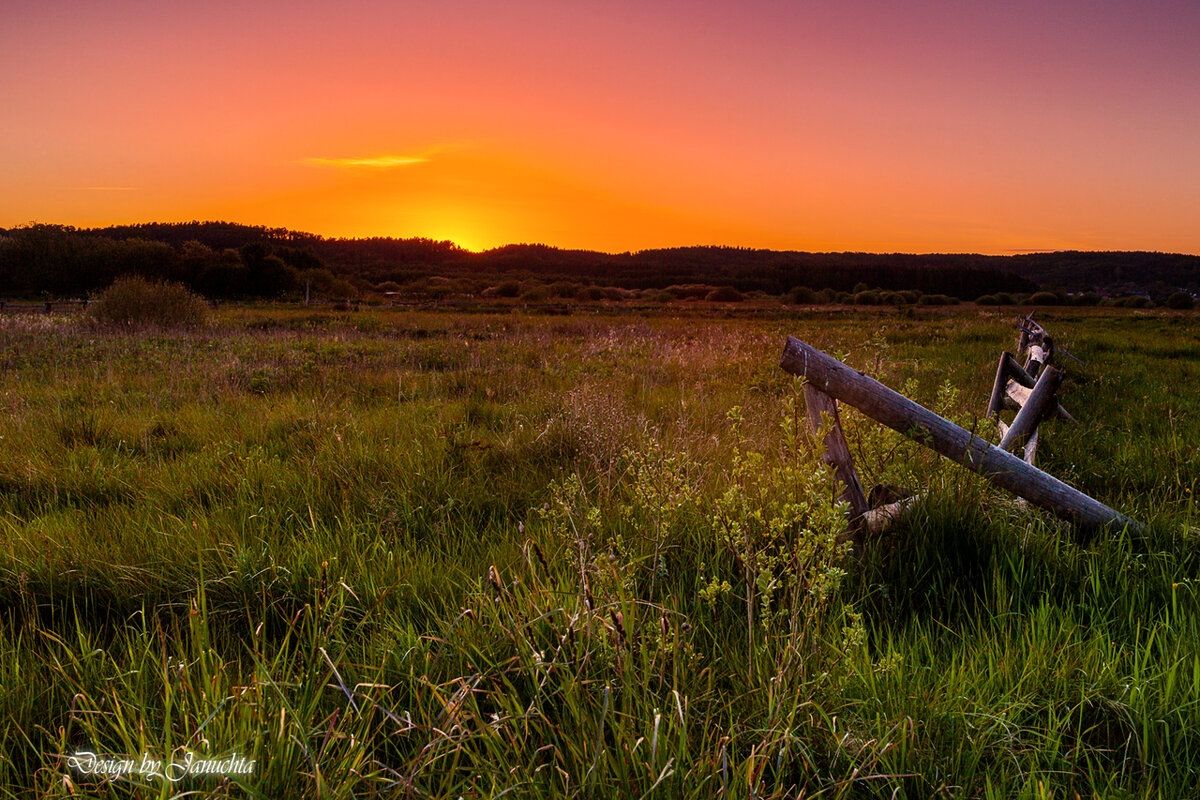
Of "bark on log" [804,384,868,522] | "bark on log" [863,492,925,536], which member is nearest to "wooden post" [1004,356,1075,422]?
"bark on log" [863,492,925,536]

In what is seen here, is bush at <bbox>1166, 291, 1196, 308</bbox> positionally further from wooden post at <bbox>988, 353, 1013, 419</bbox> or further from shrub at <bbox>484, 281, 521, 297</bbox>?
wooden post at <bbox>988, 353, 1013, 419</bbox>

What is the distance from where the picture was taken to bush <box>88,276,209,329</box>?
2620 centimetres

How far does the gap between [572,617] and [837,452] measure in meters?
2.18

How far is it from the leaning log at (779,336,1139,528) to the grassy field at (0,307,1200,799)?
18 centimetres

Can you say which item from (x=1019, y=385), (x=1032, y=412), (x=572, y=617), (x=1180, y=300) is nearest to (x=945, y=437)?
(x=1032, y=412)

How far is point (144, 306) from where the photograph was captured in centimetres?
2641

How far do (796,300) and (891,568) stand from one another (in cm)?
8464

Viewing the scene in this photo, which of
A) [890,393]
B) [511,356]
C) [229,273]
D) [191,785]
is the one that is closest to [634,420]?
[890,393]

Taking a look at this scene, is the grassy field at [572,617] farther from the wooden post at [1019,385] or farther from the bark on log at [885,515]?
the wooden post at [1019,385]

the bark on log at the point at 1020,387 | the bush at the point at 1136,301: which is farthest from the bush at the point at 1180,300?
the bark on log at the point at 1020,387

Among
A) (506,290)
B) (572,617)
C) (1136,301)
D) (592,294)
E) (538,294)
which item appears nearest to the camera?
(572,617)

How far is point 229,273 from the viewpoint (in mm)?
87562

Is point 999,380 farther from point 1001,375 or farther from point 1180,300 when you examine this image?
point 1180,300

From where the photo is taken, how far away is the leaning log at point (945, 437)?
11.9 ft
